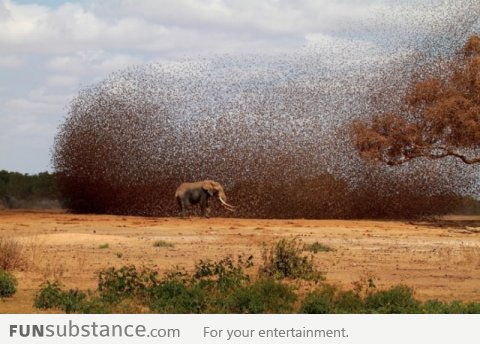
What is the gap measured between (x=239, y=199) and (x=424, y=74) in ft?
24.0

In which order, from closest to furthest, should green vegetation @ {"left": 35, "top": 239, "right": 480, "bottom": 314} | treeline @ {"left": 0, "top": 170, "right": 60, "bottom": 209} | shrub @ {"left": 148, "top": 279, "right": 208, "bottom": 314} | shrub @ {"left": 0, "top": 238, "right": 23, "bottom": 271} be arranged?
green vegetation @ {"left": 35, "top": 239, "right": 480, "bottom": 314} < shrub @ {"left": 148, "top": 279, "right": 208, "bottom": 314} < shrub @ {"left": 0, "top": 238, "right": 23, "bottom": 271} < treeline @ {"left": 0, "top": 170, "right": 60, "bottom": 209}

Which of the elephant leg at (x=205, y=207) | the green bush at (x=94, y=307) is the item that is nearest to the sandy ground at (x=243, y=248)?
the green bush at (x=94, y=307)

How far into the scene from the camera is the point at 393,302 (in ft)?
41.5

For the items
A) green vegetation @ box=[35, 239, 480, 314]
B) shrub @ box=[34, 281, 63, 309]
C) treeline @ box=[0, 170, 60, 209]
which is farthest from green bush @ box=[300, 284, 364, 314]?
treeline @ box=[0, 170, 60, 209]

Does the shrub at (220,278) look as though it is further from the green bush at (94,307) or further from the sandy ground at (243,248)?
the sandy ground at (243,248)

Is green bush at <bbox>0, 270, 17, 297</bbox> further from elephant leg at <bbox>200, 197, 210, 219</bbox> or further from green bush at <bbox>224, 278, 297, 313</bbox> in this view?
elephant leg at <bbox>200, 197, 210, 219</bbox>

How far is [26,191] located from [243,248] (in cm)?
3371

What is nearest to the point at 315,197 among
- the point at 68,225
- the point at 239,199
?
the point at 239,199

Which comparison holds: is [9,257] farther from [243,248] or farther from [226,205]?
[226,205]

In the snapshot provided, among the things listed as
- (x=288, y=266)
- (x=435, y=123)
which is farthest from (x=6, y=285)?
(x=435, y=123)

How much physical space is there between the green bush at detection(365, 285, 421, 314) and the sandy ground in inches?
54.1

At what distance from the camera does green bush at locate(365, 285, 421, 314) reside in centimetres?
1241

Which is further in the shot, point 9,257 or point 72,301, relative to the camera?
point 9,257
